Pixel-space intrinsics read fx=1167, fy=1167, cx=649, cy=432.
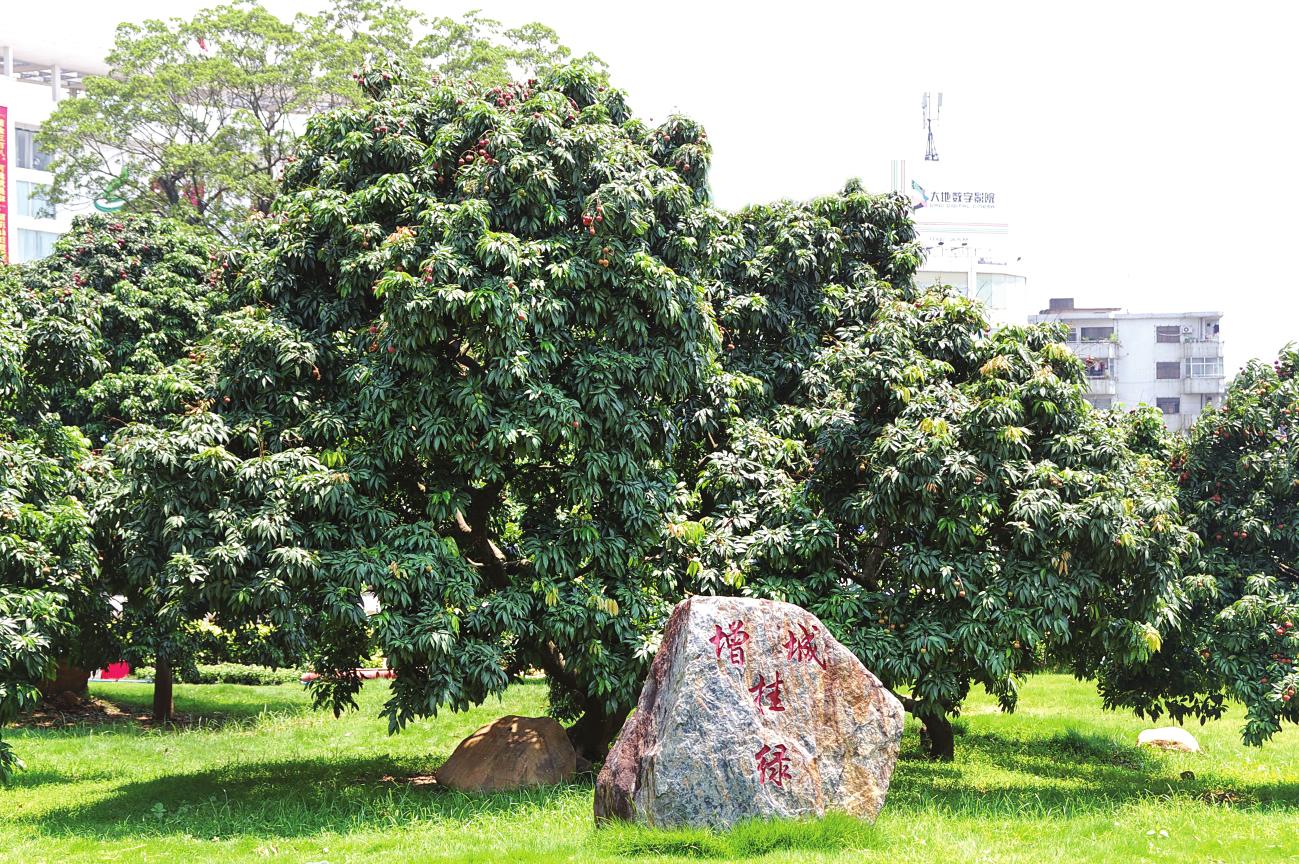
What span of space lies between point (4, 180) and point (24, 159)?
201 inches

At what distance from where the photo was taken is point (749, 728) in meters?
10.2

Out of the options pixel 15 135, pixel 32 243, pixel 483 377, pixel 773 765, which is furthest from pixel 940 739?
pixel 15 135

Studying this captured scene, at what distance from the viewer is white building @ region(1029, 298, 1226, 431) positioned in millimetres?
55281

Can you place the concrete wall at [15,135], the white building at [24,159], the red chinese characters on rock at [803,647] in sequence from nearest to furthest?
the red chinese characters on rock at [803,647]
the white building at [24,159]
the concrete wall at [15,135]

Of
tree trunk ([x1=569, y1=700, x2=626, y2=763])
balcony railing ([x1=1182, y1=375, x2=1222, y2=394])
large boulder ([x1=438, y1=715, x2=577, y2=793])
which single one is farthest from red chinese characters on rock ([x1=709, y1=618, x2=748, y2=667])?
balcony railing ([x1=1182, y1=375, x2=1222, y2=394])

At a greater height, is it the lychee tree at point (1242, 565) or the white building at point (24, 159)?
the white building at point (24, 159)

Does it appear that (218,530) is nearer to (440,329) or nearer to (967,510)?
(440,329)

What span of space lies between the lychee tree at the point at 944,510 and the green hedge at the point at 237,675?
15.9 metres

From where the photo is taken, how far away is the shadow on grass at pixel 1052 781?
493 inches

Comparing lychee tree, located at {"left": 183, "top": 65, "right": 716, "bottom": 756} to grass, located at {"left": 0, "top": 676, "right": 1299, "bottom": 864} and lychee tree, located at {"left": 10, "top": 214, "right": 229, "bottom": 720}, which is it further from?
lychee tree, located at {"left": 10, "top": 214, "right": 229, "bottom": 720}

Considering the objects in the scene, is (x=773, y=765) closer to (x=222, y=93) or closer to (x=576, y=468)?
(x=576, y=468)

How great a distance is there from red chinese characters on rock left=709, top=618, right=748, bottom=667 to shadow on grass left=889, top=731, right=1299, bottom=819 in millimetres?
3030

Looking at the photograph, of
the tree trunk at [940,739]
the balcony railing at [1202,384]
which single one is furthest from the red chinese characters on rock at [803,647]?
the balcony railing at [1202,384]

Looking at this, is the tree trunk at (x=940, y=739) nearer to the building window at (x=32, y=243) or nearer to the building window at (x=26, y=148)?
the building window at (x=32, y=243)
